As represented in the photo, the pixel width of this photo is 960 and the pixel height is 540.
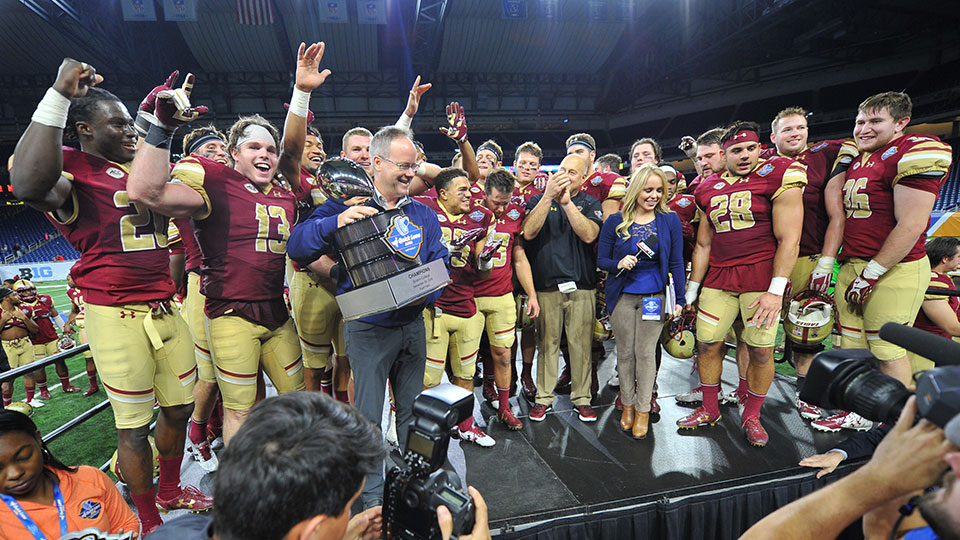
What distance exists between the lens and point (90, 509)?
164 centimetres

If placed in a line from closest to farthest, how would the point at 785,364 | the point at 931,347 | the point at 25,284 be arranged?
the point at 931,347, the point at 785,364, the point at 25,284

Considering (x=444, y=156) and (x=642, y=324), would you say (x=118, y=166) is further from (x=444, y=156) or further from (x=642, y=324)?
(x=444, y=156)

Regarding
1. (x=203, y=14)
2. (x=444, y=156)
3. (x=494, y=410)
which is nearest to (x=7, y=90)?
(x=203, y=14)

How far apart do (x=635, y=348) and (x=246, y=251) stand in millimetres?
2828

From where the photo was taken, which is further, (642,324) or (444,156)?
(444,156)

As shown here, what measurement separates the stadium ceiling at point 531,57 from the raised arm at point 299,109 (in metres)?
12.4

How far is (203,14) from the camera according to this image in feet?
44.8

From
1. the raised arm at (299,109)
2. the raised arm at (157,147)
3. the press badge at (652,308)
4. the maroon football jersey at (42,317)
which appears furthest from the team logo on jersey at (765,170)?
the maroon football jersey at (42,317)

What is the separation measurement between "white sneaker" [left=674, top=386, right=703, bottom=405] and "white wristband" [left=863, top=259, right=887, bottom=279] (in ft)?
5.11

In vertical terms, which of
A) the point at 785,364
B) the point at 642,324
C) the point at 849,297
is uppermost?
the point at 849,297

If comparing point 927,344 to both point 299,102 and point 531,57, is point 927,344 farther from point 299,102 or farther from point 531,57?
point 531,57

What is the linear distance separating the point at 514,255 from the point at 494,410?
1424mm

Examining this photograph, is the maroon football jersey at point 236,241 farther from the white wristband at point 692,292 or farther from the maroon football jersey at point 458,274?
the white wristband at point 692,292

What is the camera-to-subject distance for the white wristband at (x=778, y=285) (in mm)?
2979
